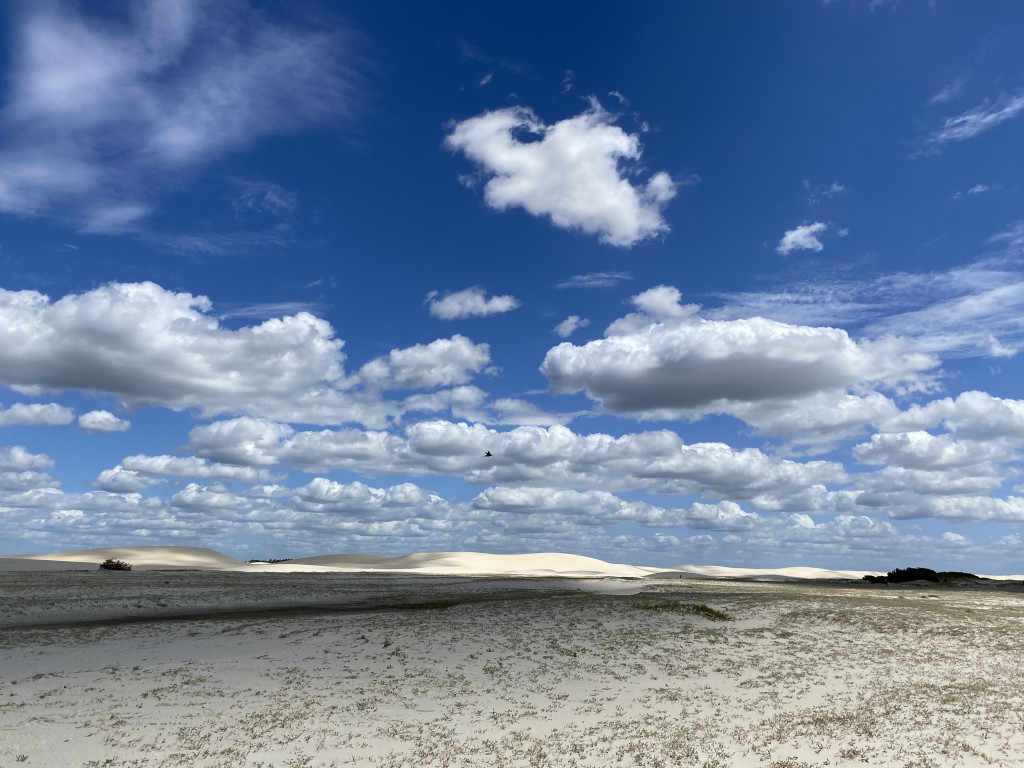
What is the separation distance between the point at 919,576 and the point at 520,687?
48.1m

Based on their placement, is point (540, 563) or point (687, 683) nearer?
point (687, 683)

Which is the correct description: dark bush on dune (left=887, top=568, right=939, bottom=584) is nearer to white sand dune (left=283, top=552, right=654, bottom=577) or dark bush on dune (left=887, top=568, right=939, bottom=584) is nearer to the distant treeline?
the distant treeline

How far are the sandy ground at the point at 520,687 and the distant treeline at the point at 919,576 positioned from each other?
26.7 metres

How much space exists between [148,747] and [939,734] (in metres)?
13.1

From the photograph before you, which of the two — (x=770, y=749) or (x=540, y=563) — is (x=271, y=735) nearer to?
(x=770, y=749)

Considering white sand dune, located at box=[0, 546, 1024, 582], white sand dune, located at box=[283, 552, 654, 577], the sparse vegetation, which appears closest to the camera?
the sparse vegetation

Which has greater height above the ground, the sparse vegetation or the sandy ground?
the sparse vegetation

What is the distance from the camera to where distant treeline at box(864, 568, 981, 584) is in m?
49.5

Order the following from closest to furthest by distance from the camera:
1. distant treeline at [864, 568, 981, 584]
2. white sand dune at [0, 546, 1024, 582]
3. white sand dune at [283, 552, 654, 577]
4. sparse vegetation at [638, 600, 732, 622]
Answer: sparse vegetation at [638, 600, 732, 622]
distant treeline at [864, 568, 981, 584]
white sand dune at [0, 546, 1024, 582]
white sand dune at [283, 552, 654, 577]

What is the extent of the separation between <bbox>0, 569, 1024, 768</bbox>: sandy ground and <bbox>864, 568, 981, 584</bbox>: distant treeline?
1050 inches

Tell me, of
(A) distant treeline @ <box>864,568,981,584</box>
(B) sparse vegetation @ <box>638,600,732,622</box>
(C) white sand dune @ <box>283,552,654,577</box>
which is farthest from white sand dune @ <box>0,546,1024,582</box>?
(B) sparse vegetation @ <box>638,600,732,622</box>

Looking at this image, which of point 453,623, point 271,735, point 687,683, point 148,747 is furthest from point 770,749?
point 453,623

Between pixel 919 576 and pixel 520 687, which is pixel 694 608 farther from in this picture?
pixel 919 576

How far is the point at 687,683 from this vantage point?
15.1 meters
